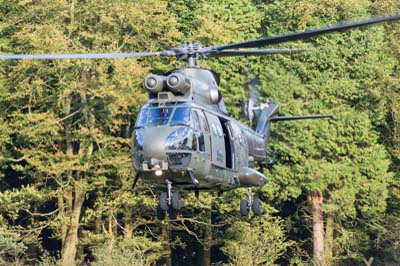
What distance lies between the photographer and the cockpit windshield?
18062 millimetres

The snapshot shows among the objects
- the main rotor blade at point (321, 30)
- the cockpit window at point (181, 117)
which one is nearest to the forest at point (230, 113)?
the cockpit window at point (181, 117)

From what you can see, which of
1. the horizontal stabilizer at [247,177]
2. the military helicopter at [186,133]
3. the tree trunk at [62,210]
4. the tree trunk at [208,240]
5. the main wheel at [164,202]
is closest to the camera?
the military helicopter at [186,133]

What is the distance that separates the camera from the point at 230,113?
3212cm

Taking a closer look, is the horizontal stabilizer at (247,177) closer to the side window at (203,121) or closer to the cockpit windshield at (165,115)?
the side window at (203,121)

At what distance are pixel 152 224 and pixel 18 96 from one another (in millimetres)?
7251

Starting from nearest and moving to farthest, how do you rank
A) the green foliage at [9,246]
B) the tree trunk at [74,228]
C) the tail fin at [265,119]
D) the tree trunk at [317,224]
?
the tail fin at [265,119] < the green foliage at [9,246] < the tree trunk at [74,228] < the tree trunk at [317,224]

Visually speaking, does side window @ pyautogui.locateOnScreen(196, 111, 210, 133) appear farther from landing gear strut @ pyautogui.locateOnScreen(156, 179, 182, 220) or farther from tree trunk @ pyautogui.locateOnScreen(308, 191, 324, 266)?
tree trunk @ pyautogui.locateOnScreen(308, 191, 324, 266)

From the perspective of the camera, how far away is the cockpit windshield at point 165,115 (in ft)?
59.3

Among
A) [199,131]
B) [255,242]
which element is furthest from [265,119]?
[255,242]

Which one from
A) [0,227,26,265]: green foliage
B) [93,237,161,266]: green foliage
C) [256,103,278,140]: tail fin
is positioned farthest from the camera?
[0,227,26,265]: green foliage

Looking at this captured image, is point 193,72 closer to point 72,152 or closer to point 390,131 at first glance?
point 72,152

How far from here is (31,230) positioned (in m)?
31.8

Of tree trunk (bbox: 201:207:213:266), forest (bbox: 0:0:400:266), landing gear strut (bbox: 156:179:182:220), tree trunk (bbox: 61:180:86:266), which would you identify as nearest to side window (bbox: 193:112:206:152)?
landing gear strut (bbox: 156:179:182:220)

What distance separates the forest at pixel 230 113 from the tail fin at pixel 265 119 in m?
4.72
